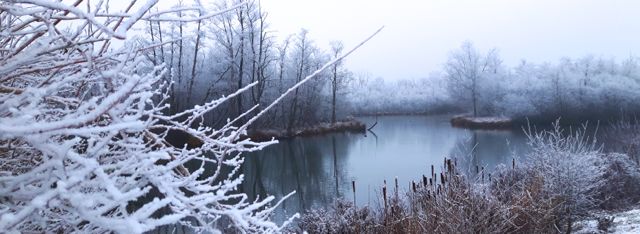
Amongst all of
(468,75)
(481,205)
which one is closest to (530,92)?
(468,75)

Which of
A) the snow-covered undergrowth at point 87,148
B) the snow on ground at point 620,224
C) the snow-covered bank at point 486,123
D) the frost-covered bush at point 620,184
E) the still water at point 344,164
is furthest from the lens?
the snow-covered bank at point 486,123

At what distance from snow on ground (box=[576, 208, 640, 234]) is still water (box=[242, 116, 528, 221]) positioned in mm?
1574

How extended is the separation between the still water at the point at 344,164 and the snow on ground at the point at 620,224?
157cm

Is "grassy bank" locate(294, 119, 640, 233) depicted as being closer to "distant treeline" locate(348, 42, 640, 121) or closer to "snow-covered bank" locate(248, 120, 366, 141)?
"snow-covered bank" locate(248, 120, 366, 141)

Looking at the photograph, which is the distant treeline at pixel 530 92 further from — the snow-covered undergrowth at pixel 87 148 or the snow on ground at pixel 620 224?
the snow-covered undergrowth at pixel 87 148

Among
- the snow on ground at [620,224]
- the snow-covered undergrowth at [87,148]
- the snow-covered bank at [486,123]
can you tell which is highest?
the snow-covered undergrowth at [87,148]

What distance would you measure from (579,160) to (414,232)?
3.36 metres

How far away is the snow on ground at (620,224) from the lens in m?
6.04

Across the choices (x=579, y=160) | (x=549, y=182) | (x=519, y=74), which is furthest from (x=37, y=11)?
(x=519, y=74)

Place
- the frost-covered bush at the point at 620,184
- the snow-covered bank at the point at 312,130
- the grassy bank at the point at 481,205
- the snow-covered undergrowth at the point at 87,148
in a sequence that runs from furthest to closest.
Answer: the snow-covered bank at the point at 312,130 → the frost-covered bush at the point at 620,184 → the grassy bank at the point at 481,205 → the snow-covered undergrowth at the point at 87,148

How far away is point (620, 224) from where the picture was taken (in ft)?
21.0

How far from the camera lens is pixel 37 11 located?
3.22ft

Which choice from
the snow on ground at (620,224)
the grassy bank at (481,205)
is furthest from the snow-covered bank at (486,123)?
the snow on ground at (620,224)

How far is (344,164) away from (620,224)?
9.14 m
